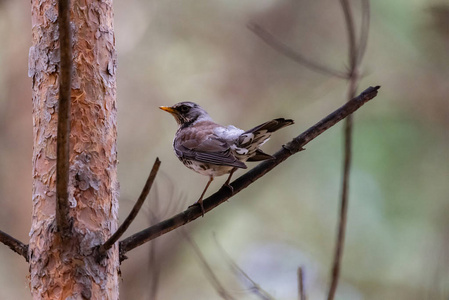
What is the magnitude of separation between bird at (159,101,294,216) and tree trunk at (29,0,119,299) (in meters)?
0.80

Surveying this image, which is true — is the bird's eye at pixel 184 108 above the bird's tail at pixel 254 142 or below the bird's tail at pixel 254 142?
above

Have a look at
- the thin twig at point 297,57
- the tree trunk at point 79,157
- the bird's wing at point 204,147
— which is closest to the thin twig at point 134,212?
the tree trunk at point 79,157

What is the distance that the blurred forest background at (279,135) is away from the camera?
21.8 feet

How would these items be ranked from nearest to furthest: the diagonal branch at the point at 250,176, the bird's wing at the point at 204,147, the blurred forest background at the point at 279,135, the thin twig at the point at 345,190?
the thin twig at the point at 345,190 → the diagonal branch at the point at 250,176 → the bird's wing at the point at 204,147 → the blurred forest background at the point at 279,135

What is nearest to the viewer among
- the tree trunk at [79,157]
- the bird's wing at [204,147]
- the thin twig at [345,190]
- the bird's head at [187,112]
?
the thin twig at [345,190]

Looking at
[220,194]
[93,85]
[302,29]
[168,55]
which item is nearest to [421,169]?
[302,29]

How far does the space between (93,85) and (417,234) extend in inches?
206

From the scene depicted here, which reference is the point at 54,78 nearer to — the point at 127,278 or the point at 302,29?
the point at 127,278

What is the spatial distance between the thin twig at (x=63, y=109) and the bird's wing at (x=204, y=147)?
1.41m

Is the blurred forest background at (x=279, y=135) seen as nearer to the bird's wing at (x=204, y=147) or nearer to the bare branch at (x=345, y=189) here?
the bird's wing at (x=204, y=147)

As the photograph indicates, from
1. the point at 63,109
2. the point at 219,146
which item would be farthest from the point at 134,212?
the point at 219,146

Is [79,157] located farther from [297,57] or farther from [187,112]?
[187,112]

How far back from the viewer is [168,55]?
7750mm

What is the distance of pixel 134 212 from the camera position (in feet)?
6.38
